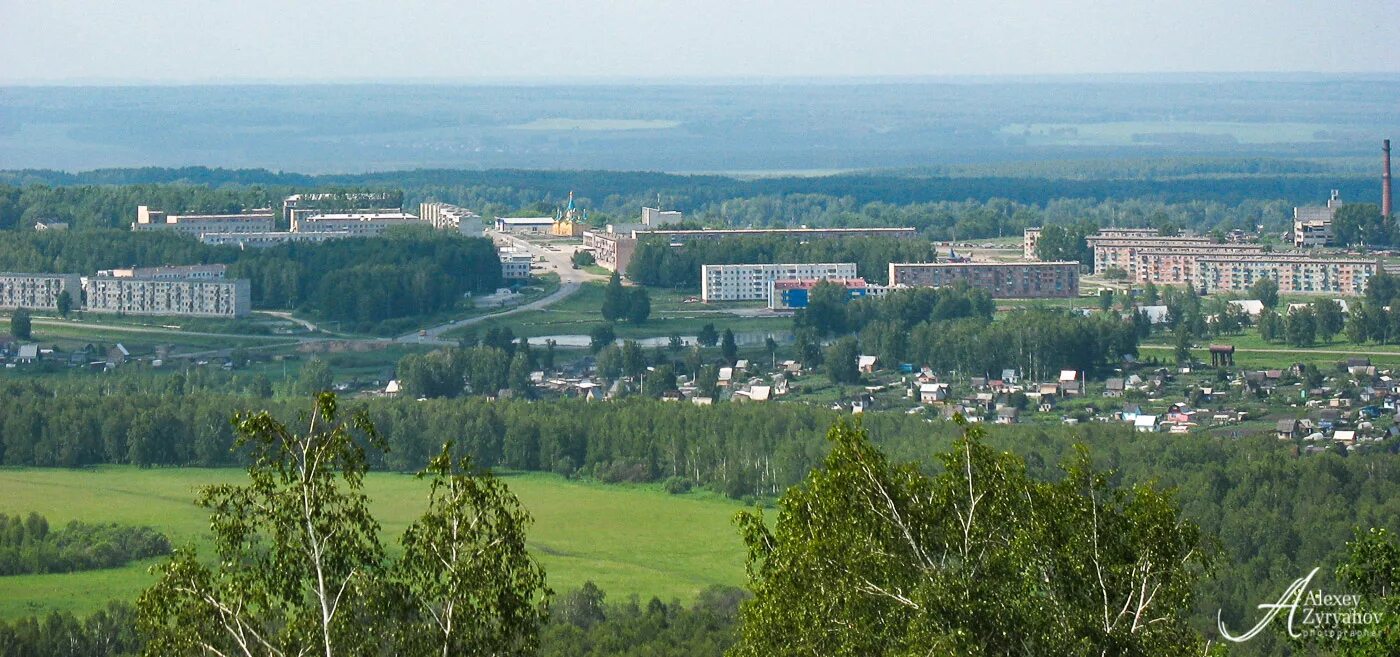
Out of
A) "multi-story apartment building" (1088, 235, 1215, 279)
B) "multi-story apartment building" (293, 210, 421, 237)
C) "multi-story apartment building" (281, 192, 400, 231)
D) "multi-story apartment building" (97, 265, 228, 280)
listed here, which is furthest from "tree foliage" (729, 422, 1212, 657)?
"multi-story apartment building" (281, 192, 400, 231)

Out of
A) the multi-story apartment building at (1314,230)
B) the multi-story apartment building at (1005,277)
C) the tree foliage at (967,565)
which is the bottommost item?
the tree foliage at (967,565)

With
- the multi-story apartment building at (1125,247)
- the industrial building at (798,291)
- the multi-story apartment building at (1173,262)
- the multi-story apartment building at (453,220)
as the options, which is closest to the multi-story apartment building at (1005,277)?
the industrial building at (798,291)

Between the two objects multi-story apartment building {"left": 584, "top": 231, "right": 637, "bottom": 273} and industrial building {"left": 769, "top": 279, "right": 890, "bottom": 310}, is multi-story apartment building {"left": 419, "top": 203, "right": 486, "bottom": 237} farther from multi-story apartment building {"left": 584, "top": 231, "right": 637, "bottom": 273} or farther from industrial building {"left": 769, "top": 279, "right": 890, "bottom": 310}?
industrial building {"left": 769, "top": 279, "right": 890, "bottom": 310}

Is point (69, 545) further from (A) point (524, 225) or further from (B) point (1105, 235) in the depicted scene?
(A) point (524, 225)

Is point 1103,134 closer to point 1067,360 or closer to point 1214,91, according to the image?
point 1214,91

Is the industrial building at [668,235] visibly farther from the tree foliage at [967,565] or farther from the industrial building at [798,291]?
the tree foliage at [967,565]

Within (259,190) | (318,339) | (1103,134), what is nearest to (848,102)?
(1103,134)

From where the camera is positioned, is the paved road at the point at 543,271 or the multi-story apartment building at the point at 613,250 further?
the multi-story apartment building at the point at 613,250
